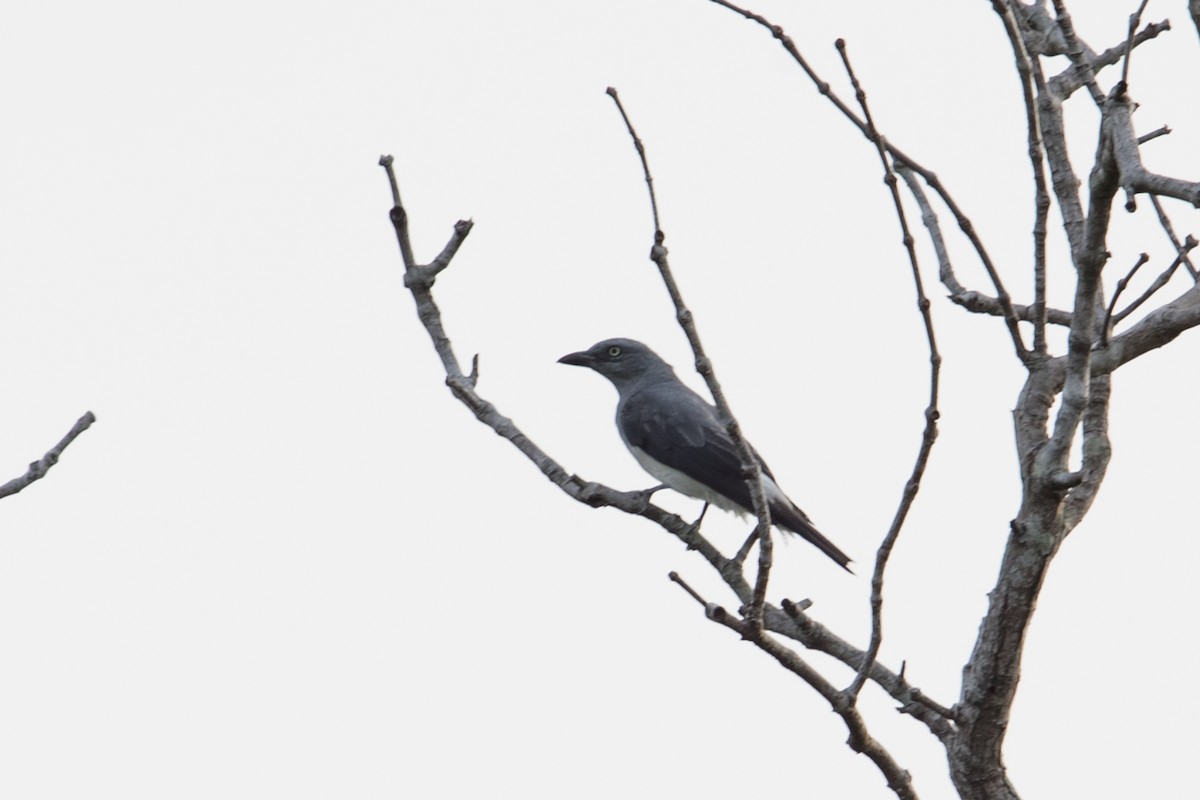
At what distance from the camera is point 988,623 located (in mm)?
5289

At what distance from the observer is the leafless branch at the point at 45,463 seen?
174 inches

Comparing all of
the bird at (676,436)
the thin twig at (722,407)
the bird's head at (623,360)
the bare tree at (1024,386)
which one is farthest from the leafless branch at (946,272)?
the bird's head at (623,360)

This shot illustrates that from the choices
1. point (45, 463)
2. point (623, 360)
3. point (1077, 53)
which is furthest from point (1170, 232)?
point (623, 360)

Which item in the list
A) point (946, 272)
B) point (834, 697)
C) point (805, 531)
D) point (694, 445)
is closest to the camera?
point (834, 697)

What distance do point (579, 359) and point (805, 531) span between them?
10.5ft

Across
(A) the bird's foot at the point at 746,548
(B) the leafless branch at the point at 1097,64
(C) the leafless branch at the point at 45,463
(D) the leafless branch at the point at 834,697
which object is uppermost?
(B) the leafless branch at the point at 1097,64

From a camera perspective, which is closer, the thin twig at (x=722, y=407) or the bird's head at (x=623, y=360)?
the thin twig at (x=722, y=407)

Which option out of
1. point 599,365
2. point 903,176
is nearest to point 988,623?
point 903,176

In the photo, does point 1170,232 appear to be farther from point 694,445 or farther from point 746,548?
point 694,445

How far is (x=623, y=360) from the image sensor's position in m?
11.9

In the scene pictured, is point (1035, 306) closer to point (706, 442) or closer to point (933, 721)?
point (933, 721)

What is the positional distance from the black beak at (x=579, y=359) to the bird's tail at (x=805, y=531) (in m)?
2.88

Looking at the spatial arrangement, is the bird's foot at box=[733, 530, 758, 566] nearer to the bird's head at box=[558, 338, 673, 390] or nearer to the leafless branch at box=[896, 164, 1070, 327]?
the leafless branch at box=[896, 164, 1070, 327]

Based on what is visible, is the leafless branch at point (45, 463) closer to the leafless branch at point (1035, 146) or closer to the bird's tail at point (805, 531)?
the leafless branch at point (1035, 146)
